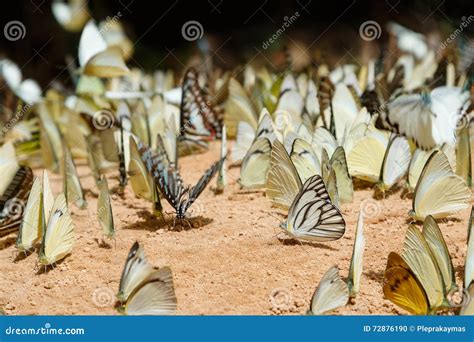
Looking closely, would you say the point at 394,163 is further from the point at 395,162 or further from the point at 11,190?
the point at 11,190

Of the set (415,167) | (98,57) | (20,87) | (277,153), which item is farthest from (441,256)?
(20,87)

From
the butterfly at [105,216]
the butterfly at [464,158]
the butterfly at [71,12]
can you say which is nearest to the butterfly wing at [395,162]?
the butterfly at [464,158]

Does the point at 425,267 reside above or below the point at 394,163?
below

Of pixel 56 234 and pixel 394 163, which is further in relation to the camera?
pixel 394 163

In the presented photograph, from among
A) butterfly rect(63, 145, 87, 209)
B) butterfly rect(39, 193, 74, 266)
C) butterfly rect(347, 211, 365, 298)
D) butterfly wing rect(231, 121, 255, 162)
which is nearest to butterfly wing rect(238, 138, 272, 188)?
butterfly wing rect(231, 121, 255, 162)

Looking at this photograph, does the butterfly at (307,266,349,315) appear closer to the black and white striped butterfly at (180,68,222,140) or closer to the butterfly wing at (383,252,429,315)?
the butterfly wing at (383,252,429,315)

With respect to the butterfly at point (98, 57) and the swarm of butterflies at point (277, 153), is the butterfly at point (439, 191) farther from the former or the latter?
the butterfly at point (98, 57)
